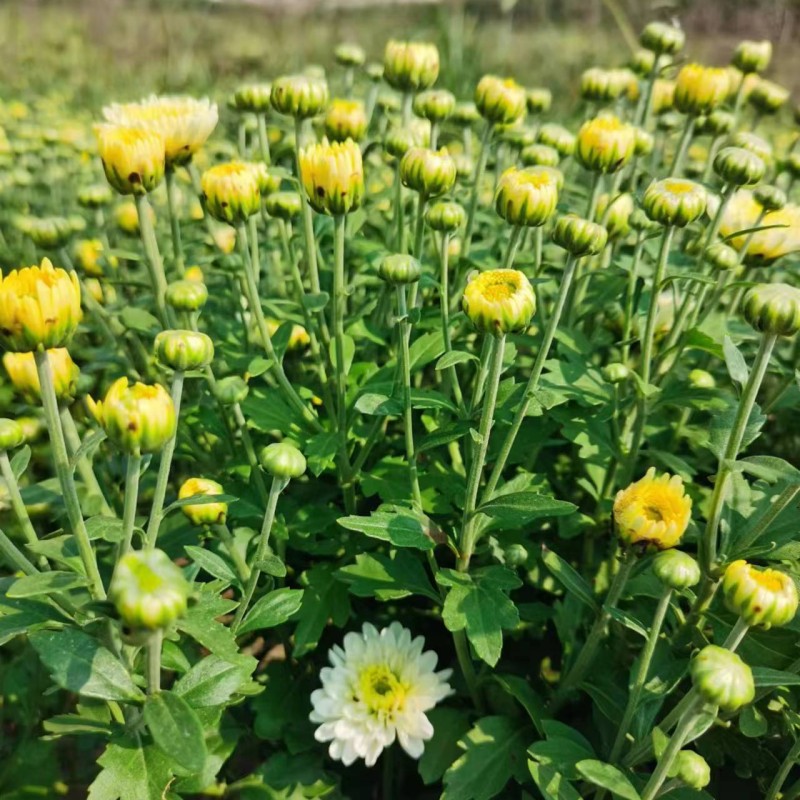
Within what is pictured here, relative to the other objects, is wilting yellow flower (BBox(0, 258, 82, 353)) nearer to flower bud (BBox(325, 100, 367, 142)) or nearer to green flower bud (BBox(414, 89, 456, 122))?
flower bud (BBox(325, 100, 367, 142))

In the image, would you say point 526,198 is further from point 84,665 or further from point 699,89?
point 84,665

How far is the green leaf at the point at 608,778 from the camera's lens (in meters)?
1.21

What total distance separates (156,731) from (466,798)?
0.69 m

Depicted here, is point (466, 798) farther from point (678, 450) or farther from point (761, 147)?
point (761, 147)

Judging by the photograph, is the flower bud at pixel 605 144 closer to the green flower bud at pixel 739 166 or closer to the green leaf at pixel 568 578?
the green flower bud at pixel 739 166

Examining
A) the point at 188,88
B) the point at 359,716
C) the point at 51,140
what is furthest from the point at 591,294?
the point at 188,88

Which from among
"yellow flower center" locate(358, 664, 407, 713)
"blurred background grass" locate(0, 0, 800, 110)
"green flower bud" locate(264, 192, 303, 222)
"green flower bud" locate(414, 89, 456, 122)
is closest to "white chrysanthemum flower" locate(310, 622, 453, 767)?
"yellow flower center" locate(358, 664, 407, 713)

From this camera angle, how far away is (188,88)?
680cm

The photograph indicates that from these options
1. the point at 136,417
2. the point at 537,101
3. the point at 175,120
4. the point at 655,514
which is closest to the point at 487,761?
the point at 655,514

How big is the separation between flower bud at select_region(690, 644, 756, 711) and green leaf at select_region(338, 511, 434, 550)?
1.70 feet

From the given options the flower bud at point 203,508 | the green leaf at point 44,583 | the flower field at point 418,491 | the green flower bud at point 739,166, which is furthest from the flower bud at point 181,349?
the green flower bud at point 739,166

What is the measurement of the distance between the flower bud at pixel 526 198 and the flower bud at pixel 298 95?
1.77 ft

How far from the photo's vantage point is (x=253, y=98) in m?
2.01

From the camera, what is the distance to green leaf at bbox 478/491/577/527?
1.35 metres
